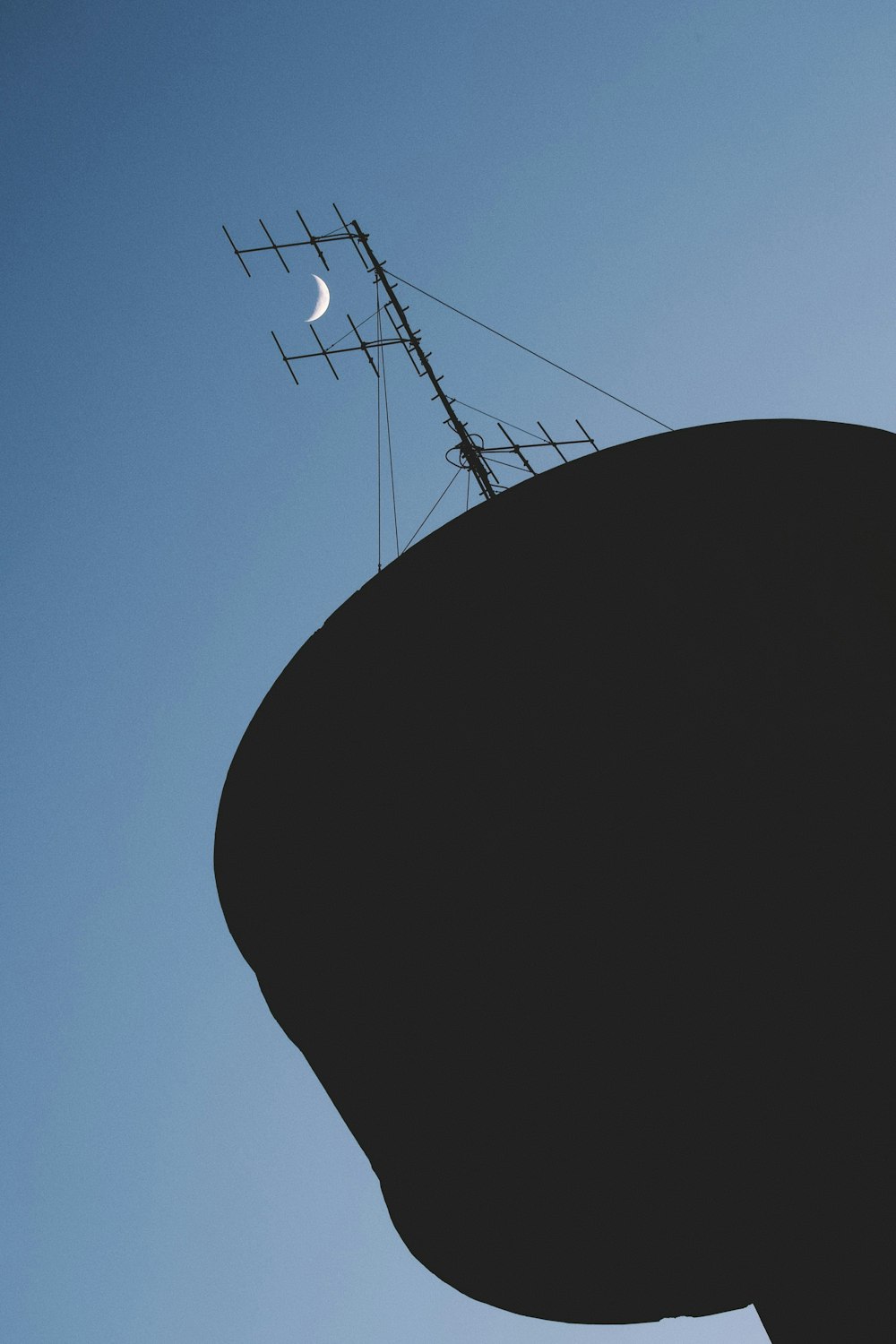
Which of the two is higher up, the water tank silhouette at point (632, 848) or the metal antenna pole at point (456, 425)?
the metal antenna pole at point (456, 425)

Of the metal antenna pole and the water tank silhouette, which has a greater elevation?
the metal antenna pole

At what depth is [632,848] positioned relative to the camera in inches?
153

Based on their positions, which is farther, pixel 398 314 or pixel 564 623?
pixel 398 314

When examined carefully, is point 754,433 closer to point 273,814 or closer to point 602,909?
point 602,909

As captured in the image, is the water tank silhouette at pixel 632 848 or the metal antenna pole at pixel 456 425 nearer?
the water tank silhouette at pixel 632 848

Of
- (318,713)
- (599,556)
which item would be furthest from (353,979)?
(599,556)

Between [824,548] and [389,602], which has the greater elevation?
[389,602]

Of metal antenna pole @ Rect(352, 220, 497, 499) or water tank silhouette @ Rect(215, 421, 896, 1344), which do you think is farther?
metal antenna pole @ Rect(352, 220, 497, 499)

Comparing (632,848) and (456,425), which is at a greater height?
(456,425)

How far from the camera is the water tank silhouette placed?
3848 millimetres

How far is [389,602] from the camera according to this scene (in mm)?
4320

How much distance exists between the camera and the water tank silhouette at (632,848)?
12.6 feet

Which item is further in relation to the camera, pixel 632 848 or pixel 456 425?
pixel 456 425

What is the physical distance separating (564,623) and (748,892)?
143 cm
